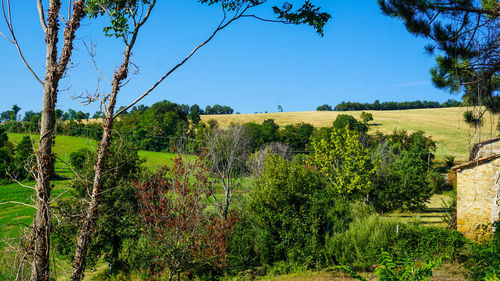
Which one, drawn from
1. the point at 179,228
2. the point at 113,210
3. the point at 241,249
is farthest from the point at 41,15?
the point at 241,249

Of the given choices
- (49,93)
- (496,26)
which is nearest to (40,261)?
(49,93)

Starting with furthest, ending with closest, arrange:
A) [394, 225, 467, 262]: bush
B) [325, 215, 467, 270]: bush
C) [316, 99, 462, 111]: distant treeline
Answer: [316, 99, 462, 111]: distant treeline < [325, 215, 467, 270]: bush < [394, 225, 467, 262]: bush

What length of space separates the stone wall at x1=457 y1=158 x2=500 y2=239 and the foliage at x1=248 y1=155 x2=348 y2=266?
5.41 metres

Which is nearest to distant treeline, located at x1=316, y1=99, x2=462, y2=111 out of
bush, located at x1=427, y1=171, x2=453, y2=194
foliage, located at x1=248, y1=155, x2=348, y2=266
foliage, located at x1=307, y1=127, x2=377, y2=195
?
bush, located at x1=427, y1=171, x2=453, y2=194

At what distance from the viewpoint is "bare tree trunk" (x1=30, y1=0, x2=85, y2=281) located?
3.56m

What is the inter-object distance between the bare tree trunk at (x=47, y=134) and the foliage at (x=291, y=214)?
12.6 m

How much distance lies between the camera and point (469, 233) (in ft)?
52.1

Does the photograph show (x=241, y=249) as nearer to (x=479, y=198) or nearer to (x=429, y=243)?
(x=429, y=243)

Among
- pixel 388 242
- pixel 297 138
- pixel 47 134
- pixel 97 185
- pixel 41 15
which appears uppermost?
pixel 41 15

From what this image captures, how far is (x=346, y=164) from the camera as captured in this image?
23141 mm

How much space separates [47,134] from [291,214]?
13343 millimetres

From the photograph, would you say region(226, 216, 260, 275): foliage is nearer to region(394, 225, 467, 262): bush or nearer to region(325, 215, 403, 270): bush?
region(325, 215, 403, 270): bush

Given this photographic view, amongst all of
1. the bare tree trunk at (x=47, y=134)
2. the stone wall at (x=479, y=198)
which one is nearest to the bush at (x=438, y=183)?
the stone wall at (x=479, y=198)

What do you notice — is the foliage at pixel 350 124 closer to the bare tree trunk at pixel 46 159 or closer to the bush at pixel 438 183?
the bush at pixel 438 183
